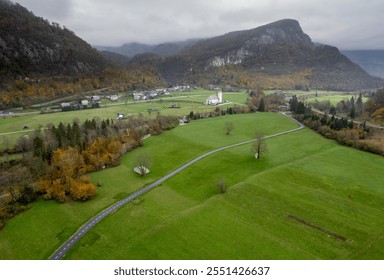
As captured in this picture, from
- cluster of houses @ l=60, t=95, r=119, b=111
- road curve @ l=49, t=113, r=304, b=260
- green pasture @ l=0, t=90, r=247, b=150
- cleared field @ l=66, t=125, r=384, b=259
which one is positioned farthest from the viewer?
cluster of houses @ l=60, t=95, r=119, b=111

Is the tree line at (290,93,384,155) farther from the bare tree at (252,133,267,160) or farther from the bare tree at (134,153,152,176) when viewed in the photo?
the bare tree at (134,153,152,176)

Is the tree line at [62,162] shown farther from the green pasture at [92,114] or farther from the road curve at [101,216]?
the green pasture at [92,114]

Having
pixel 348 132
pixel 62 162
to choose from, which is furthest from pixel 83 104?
pixel 348 132

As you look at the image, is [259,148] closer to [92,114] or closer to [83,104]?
[92,114]

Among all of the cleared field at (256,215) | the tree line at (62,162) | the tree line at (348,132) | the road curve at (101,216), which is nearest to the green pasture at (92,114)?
the tree line at (62,162)

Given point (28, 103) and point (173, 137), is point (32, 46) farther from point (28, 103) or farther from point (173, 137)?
point (173, 137)

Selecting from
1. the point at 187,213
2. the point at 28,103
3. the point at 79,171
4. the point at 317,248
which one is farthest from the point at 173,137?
the point at 28,103

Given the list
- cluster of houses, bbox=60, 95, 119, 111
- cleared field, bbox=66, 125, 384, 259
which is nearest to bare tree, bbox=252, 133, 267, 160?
cleared field, bbox=66, 125, 384, 259

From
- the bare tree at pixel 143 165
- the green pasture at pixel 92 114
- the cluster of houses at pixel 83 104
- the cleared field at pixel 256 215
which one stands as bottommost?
the cleared field at pixel 256 215

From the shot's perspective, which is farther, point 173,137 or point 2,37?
point 2,37
